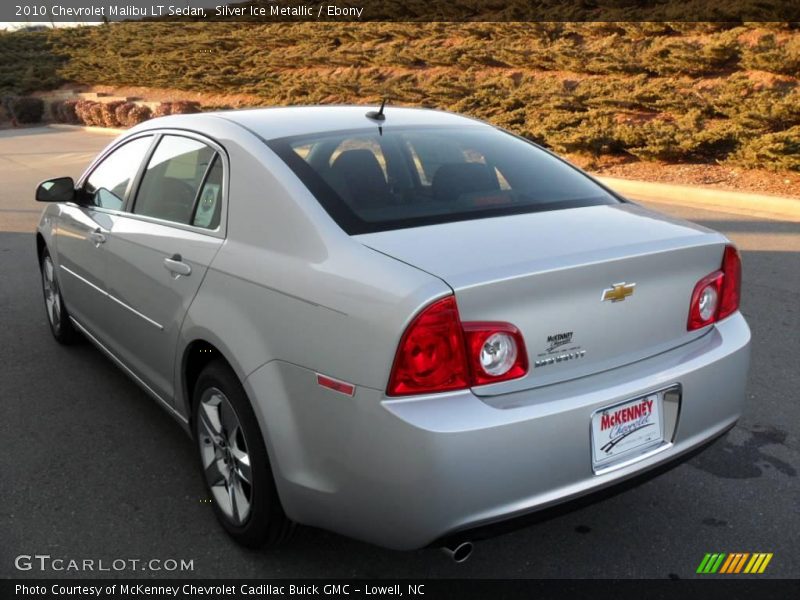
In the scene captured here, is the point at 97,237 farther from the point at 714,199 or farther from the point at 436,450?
the point at 714,199

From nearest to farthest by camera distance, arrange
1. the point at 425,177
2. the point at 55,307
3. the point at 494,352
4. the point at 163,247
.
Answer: the point at 494,352
the point at 425,177
the point at 163,247
the point at 55,307

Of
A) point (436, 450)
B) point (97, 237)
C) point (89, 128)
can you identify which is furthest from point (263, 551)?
point (89, 128)

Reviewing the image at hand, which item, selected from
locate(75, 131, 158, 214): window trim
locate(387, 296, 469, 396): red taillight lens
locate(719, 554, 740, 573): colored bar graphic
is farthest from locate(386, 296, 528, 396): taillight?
locate(75, 131, 158, 214): window trim

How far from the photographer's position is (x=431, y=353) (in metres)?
2.27

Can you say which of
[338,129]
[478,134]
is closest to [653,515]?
[478,134]

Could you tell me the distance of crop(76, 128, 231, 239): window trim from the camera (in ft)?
10.1

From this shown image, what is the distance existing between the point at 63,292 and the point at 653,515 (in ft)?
12.0

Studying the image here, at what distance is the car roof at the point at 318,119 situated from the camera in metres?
3.35

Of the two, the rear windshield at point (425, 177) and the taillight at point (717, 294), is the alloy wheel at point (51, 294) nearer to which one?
the rear windshield at point (425, 177)

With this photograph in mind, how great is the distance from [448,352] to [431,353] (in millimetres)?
50

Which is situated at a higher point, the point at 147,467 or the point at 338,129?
the point at 338,129

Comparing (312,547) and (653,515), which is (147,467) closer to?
(312,547)

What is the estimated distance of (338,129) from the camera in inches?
134

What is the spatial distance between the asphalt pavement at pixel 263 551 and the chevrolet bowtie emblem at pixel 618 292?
0.98 metres
